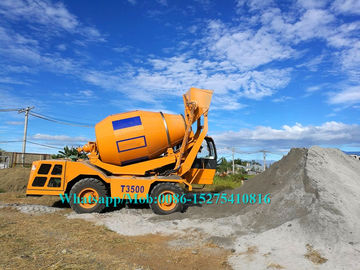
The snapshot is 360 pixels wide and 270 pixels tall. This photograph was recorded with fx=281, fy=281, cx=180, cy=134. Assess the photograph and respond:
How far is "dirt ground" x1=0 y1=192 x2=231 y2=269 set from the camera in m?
4.68

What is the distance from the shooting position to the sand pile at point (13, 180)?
13.4m

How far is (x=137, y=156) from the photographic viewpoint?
28.5 ft

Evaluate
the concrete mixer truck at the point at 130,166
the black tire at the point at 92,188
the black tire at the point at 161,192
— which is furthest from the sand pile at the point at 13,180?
the black tire at the point at 161,192

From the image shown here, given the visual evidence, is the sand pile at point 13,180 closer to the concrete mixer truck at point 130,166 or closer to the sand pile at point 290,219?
the concrete mixer truck at point 130,166

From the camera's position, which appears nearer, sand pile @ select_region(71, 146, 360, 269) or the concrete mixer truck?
sand pile @ select_region(71, 146, 360, 269)

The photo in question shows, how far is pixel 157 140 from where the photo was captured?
339 inches

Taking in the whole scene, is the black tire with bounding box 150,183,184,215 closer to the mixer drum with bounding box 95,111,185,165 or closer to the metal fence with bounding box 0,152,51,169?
the mixer drum with bounding box 95,111,185,165

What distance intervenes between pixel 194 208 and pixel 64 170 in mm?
4152

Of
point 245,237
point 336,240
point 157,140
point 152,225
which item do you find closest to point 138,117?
point 157,140

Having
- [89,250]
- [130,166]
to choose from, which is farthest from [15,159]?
[89,250]

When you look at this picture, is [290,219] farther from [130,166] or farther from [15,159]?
[15,159]

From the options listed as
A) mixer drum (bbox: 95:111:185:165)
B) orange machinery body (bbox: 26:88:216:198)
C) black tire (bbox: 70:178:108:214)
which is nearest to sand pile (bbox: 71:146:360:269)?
black tire (bbox: 70:178:108:214)

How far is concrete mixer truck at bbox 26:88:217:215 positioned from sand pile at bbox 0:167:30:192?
19.9ft

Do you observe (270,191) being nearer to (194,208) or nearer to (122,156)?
(194,208)
